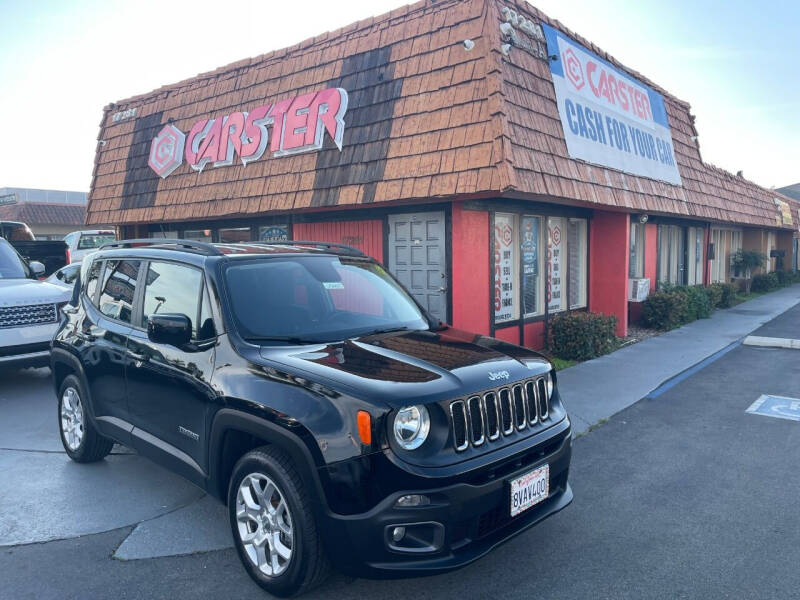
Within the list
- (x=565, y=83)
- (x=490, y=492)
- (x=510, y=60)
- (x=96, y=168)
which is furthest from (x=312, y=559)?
(x=96, y=168)

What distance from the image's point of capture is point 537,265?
35.0 ft

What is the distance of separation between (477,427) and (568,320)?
23.6 feet

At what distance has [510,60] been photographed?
8344mm

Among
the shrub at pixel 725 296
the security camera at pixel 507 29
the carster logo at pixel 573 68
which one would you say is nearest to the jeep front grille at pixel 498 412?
the security camera at pixel 507 29

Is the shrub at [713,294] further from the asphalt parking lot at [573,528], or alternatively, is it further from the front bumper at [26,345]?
the front bumper at [26,345]

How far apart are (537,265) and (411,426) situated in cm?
805

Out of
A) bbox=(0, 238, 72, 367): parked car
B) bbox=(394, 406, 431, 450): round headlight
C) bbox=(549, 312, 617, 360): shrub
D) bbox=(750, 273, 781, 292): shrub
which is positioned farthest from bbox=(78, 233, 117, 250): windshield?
bbox=(750, 273, 781, 292): shrub

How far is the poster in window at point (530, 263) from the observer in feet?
33.6

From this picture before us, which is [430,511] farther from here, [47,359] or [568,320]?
[568,320]

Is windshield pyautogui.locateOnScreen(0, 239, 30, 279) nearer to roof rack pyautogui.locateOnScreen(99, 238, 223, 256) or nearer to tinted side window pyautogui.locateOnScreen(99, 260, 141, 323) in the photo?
roof rack pyautogui.locateOnScreen(99, 238, 223, 256)

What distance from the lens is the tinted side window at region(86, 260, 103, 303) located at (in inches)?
204

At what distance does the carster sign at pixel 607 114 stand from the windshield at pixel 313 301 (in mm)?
5835

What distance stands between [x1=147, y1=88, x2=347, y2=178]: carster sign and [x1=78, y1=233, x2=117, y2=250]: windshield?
915 centimetres

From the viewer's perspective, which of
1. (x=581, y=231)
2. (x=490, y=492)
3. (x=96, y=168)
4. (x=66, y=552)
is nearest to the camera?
(x=490, y=492)
